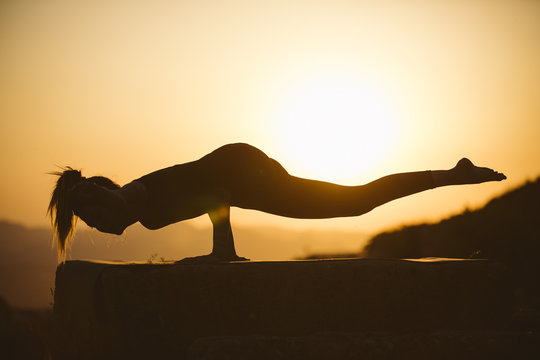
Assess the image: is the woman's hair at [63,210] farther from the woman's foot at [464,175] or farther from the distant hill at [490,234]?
the distant hill at [490,234]

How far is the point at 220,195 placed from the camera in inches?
175

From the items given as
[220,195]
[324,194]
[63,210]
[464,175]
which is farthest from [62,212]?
[464,175]

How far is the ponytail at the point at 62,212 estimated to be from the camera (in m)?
4.50

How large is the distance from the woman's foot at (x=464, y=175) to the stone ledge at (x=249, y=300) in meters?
1.58

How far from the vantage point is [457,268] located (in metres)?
3.91

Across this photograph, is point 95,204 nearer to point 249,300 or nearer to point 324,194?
point 249,300

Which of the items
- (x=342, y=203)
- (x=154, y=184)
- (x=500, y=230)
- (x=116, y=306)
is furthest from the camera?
(x=500, y=230)

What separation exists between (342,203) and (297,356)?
191cm

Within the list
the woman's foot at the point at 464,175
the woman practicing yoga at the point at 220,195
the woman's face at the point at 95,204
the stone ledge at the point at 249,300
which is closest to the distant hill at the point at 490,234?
the woman's foot at the point at 464,175

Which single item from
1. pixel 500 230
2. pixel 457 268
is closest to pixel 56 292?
pixel 457 268

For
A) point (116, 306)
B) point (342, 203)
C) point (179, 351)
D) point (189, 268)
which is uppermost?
point (342, 203)

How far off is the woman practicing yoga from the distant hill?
347 centimetres

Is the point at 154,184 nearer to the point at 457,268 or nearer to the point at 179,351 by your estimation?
the point at 179,351

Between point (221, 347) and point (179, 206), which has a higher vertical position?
point (179, 206)
